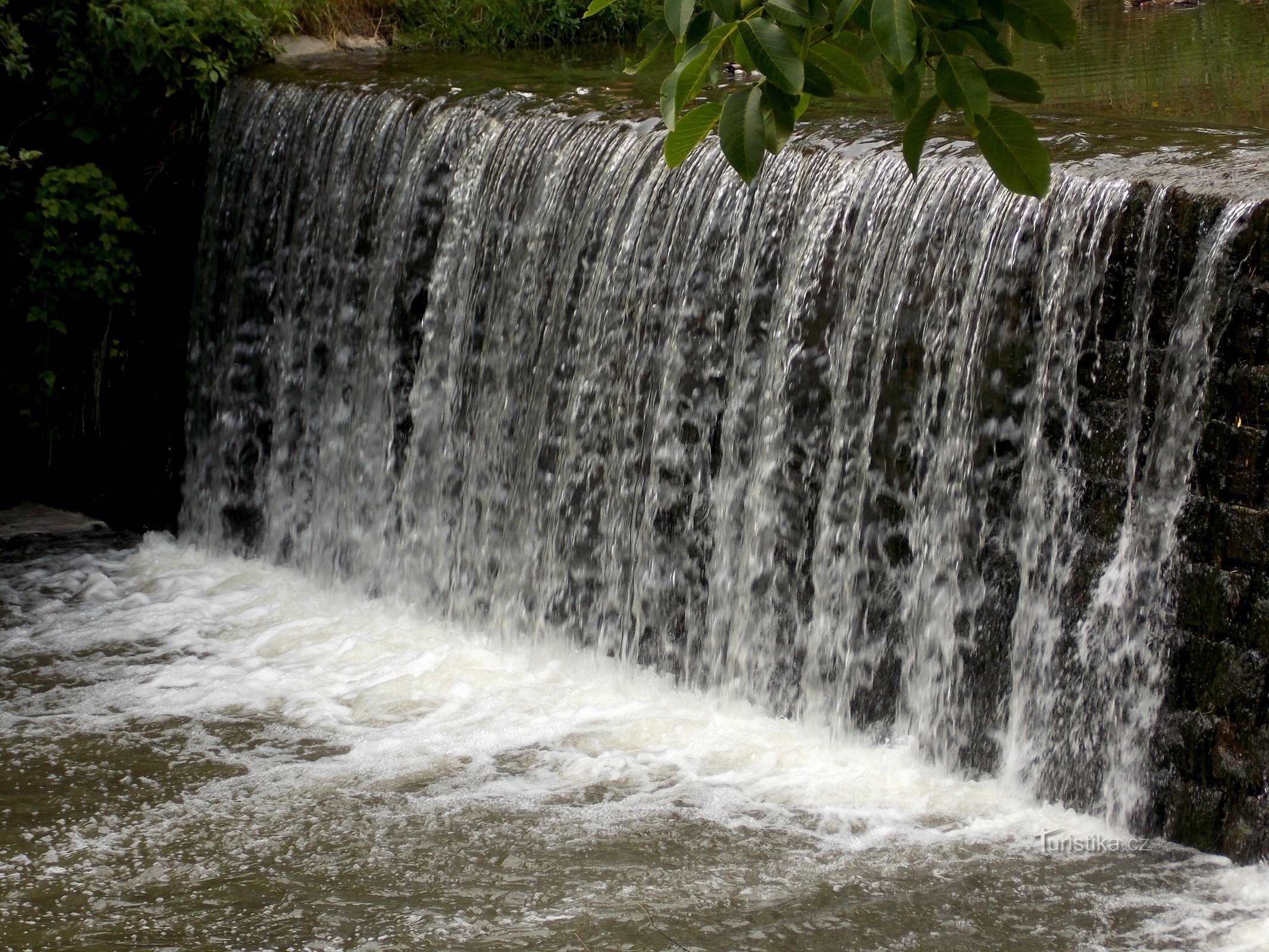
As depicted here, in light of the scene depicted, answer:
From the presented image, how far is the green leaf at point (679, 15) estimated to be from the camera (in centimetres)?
211

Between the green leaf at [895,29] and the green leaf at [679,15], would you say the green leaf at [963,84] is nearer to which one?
the green leaf at [895,29]

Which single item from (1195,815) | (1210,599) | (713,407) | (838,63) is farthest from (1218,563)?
(838,63)

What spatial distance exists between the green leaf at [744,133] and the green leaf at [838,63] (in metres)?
0.17

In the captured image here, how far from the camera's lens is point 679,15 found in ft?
6.94

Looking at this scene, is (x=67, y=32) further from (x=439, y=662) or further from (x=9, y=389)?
(x=439, y=662)

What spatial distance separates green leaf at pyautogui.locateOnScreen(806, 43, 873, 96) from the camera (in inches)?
88.9

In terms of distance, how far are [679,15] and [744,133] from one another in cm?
20

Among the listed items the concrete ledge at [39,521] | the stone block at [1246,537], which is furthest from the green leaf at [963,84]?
the concrete ledge at [39,521]

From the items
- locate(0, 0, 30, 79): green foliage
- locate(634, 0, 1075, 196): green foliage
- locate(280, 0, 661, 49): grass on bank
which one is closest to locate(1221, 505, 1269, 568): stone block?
locate(634, 0, 1075, 196): green foliage

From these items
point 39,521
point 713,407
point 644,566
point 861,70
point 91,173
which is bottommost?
point 39,521

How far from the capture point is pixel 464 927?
148 inches

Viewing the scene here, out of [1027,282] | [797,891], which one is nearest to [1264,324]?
[1027,282]

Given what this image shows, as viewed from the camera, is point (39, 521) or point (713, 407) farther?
point (39, 521)

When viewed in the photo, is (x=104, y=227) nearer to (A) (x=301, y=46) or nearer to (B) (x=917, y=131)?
(A) (x=301, y=46)
